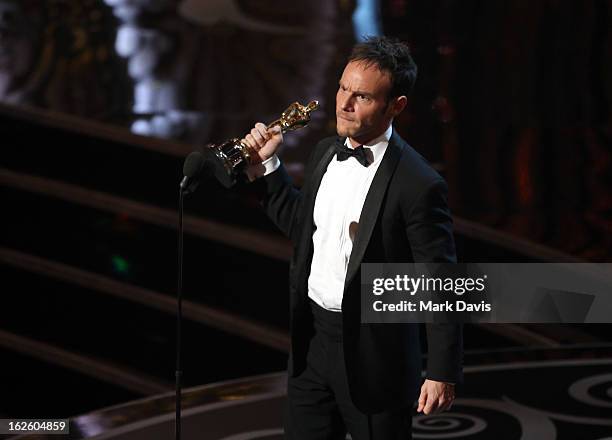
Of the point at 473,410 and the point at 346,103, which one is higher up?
the point at 346,103

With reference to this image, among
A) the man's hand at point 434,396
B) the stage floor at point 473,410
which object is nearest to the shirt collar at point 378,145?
the man's hand at point 434,396

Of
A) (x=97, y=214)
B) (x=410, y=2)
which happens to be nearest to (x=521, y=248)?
(x=97, y=214)

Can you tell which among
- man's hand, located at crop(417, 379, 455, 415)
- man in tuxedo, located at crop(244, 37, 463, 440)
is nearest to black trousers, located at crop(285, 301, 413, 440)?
man in tuxedo, located at crop(244, 37, 463, 440)

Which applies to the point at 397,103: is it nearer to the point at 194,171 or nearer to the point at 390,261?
the point at 390,261

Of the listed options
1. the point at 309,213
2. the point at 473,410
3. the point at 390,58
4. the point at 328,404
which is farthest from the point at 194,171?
the point at 473,410

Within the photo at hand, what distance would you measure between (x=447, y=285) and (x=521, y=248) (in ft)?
8.20

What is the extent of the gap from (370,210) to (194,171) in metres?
0.41

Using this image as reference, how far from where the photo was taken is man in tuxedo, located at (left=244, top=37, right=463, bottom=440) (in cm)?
230

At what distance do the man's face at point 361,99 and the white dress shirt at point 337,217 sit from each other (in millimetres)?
71

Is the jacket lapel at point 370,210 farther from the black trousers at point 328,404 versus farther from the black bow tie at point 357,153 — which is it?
the black trousers at point 328,404

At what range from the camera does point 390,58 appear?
7.55ft

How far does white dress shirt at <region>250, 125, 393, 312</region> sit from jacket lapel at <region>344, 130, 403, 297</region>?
0.09ft

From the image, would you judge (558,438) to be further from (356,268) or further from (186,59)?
(186,59)

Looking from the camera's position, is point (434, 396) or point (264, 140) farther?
point (264, 140)
